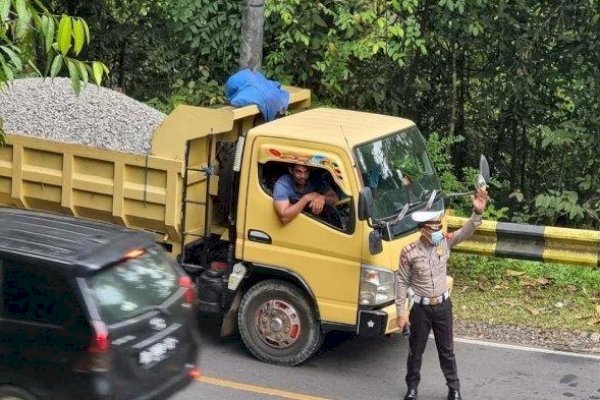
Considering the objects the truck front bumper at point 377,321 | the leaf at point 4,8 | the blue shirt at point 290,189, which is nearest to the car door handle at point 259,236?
the blue shirt at point 290,189

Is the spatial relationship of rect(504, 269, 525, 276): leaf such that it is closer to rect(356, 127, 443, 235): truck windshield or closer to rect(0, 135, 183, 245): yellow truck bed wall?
rect(356, 127, 443, 235): truck windshield

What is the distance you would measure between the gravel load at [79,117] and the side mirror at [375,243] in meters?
2.35

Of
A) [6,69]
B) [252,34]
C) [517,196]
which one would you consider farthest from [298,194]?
[517,196]

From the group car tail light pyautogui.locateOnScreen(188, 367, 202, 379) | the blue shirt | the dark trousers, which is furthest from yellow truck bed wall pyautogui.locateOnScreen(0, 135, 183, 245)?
the dark trousers

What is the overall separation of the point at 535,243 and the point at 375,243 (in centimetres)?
306

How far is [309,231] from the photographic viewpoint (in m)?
8.88

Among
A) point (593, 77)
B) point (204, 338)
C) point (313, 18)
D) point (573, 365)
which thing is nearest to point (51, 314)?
point (204, 338)

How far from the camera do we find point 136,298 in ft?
22.9

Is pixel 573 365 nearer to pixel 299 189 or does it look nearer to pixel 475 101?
pixel 299 189

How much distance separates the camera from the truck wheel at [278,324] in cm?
907

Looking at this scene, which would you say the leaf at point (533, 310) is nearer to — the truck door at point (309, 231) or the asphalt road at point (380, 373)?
the asphalt road at point (380, 373)

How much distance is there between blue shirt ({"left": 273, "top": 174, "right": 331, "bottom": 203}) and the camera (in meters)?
8.92

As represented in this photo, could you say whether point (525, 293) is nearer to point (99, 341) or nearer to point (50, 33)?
point (99, 341)

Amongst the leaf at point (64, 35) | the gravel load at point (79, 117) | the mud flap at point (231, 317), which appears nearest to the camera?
the leaf at point (64, 35)
